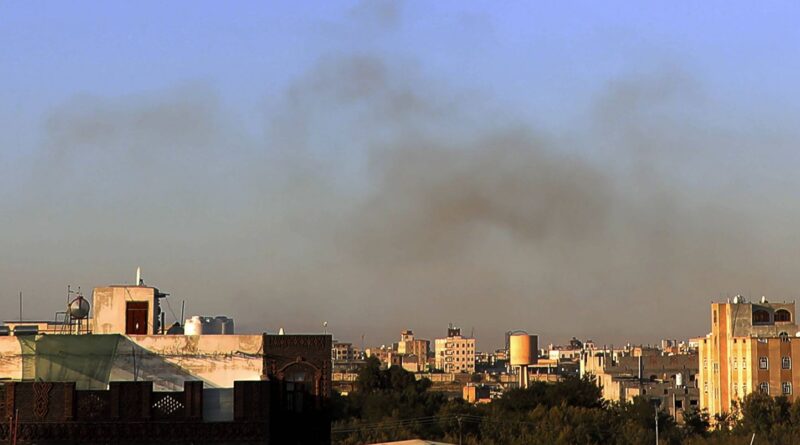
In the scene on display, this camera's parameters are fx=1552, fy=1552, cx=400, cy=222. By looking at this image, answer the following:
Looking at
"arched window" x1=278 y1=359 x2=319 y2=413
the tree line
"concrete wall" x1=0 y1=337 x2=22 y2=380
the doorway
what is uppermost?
the doorway

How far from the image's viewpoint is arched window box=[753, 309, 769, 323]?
168625mm

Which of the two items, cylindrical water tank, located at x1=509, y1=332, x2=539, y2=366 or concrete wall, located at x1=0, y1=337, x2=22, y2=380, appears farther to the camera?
cylindrical water tank, located at x1=509, y1=332, x2=539, y2=366

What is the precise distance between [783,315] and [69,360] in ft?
404

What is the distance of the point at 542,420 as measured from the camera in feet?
388

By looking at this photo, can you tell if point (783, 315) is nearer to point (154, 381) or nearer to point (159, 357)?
point (159, 357)

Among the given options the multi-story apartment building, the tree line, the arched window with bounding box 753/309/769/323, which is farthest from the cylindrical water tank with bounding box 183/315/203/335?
the arched window with bounding box 753/309/769/323

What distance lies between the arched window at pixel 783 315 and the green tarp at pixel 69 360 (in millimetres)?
121261

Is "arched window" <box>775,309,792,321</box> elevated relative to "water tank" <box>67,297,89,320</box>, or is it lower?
elevated

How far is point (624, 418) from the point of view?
121250 mm

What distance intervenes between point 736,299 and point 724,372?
8.74 metres

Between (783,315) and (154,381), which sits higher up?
(783,315)

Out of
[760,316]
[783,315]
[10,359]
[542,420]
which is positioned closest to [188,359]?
[10,359]

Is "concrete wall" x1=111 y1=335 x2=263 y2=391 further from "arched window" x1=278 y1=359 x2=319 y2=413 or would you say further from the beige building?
"arched window" x1=278 y1=359 x2=319 y2=413

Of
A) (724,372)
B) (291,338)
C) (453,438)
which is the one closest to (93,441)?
(291,338)
